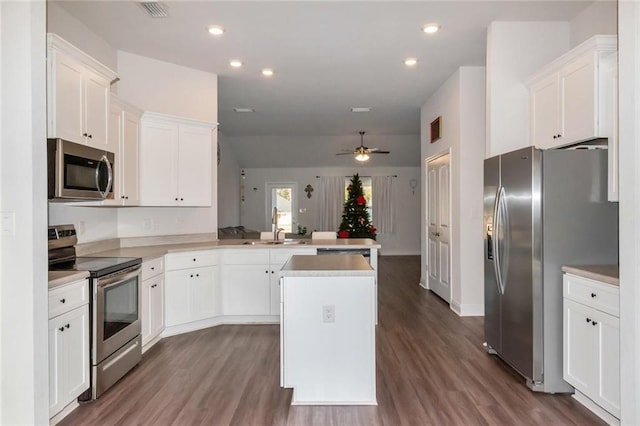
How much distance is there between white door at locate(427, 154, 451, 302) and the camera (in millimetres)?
5512

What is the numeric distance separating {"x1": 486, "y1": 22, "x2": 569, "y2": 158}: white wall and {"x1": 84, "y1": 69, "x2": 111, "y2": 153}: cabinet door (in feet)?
11.1

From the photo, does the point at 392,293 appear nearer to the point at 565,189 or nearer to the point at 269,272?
the point at 269,272

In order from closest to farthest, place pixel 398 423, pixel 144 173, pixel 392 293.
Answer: pixel 398 423, pixel 144 173, pixel 392 293

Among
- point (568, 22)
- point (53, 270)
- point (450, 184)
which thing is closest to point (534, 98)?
point (568, 22)

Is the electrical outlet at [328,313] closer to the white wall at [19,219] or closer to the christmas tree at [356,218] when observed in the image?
the white wall at [19,219]

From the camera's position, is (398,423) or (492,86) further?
(492,86)

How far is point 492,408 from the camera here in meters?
2.62

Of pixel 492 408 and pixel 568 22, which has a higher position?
pixel 568 22

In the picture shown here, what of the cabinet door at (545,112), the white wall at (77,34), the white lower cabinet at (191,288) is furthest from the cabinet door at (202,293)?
the cabinet door at (545,112)

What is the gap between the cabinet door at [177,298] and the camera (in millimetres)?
4047

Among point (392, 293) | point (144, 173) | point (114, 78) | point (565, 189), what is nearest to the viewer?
point (565, 189)

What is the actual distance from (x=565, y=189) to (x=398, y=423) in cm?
193

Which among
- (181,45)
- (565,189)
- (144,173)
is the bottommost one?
(565,189)

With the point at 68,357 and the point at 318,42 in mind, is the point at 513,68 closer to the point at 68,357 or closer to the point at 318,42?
the point at 318,42
